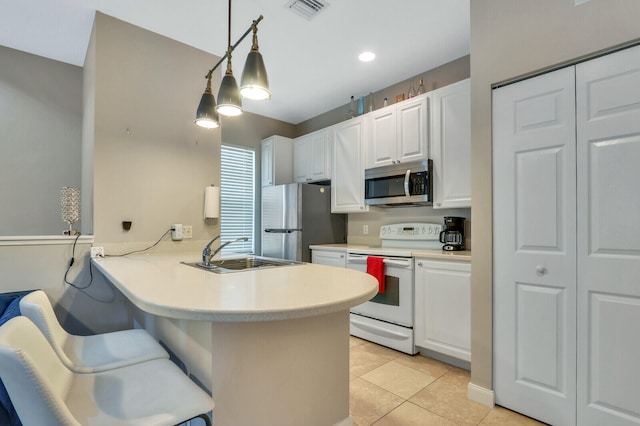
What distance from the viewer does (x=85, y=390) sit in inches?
43.1

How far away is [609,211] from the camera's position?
161cm

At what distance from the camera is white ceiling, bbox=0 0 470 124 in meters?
2.34

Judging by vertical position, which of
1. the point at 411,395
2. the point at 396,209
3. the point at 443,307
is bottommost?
the point at 411,395

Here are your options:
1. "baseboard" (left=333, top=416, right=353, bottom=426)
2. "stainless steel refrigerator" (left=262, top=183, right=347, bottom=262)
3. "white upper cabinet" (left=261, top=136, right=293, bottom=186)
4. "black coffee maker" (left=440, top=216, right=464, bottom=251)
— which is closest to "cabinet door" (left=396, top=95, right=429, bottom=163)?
"black coffee maker" (left=440, top=216, right=464, bottom=251)

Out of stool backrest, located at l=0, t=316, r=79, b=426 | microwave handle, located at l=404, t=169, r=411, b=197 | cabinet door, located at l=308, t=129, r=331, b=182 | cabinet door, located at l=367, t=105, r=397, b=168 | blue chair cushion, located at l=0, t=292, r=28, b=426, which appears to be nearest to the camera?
stool backrest, located at l=0, t=316, r=79, b=426

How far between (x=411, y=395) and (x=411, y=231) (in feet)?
5.21

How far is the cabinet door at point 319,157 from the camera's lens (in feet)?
13.2

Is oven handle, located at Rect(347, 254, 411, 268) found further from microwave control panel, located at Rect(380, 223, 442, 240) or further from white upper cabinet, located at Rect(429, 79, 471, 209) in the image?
white upper cabinet, located at Rect(429, 79, 471, 209)

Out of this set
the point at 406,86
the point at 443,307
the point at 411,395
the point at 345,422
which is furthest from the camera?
the point at 406,86

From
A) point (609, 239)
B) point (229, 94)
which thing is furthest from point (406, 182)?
point (229, 94)

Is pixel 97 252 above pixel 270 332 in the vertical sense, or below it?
above

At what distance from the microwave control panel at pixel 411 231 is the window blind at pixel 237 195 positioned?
183 centimetres

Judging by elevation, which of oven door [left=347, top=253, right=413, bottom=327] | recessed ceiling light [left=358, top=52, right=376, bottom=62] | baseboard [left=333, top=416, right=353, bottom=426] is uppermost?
recessed ceiling light [left=358, top=52, right=376, bottom=62]

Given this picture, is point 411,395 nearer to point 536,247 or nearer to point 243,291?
point 536,247
